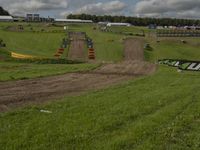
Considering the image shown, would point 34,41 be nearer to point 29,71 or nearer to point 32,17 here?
point 29,71

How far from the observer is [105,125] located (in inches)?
478

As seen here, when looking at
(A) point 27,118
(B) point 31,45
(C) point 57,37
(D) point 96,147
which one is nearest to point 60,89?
(A) point 27,118

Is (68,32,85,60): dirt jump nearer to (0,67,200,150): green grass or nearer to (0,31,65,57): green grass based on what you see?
(0,31,65,57): green grass

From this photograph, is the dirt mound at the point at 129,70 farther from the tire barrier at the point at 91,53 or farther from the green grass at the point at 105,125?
the tire barrier at the point at 91,53

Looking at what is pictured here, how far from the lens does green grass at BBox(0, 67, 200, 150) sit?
10.2m

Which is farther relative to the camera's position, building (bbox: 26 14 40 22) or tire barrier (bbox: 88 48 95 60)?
building (bbox: 26 14 40 22)

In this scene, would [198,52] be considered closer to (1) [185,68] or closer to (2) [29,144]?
(1) [185,68]

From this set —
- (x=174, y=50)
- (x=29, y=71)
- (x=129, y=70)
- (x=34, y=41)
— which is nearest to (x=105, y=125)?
(x=29, y=71)

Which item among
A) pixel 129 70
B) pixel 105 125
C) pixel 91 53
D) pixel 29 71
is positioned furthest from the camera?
pixel 91 53

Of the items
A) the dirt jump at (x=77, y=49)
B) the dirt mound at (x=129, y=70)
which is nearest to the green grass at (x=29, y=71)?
the dirt mound at (x=129, y=70)

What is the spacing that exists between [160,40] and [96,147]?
78059 mm

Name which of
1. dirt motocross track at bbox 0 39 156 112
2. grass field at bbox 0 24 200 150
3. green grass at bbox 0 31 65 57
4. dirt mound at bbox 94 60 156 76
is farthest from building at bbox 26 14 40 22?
grass field at bbox 0 24 200 150

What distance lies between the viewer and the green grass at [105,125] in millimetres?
10250

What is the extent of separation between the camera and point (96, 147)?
32.4ft
